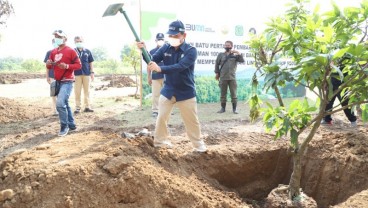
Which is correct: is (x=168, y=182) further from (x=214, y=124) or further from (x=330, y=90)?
(x=214, y=124)

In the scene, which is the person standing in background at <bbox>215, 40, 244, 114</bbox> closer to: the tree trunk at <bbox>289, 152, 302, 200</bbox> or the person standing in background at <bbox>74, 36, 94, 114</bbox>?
the person standing in background at <bbox>74, 36, 94, 114</bbox>

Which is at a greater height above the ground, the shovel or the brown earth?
the shovel

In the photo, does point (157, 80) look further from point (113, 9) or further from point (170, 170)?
point (170, 170)

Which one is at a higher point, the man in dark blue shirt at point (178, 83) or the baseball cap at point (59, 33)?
the baseball cap at point (59, 33)

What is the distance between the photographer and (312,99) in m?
11.5

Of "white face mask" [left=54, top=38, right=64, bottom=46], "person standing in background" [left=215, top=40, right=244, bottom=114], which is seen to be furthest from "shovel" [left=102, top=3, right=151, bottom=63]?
"person standing in background" [left=215, top=40, right=244, bottom=114]

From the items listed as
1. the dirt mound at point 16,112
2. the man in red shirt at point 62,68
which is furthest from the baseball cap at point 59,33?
the dirt mound at point 16,112

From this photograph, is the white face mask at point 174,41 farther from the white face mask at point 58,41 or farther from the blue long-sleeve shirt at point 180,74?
the white face mask at point 58,41

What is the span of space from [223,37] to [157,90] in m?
4.04

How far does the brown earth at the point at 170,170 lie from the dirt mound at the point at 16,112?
5.96 ft

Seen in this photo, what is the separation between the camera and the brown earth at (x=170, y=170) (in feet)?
10.5

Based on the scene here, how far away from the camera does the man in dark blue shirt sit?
13.8 ft

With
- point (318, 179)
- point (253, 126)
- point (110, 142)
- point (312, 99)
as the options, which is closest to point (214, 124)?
point (253, 126)

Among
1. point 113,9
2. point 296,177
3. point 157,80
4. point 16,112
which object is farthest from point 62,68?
point 296,177
